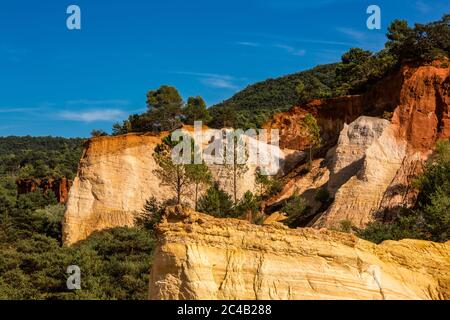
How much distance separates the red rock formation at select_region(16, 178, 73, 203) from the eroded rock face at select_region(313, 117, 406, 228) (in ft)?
125

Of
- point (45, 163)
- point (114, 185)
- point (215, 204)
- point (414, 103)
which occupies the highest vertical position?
point (414, 103)

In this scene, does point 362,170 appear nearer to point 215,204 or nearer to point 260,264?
point 215,204

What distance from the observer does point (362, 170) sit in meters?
45.3

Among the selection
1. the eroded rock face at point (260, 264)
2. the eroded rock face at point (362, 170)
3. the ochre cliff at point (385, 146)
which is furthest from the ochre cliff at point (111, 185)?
the eroded rock face at point (260, 264)

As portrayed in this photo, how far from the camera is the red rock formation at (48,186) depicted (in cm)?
8031

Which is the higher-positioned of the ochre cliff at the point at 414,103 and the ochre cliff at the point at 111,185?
the ochre cliff at the point at 414,103

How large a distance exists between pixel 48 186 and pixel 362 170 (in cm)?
4680

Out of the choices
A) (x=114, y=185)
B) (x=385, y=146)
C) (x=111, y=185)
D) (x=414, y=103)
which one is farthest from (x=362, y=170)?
(x=111, y=185)

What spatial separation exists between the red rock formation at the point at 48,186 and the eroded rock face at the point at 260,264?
211 ft

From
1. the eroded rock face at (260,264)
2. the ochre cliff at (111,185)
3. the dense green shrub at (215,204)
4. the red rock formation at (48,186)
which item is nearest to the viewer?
the eroded rock face at (260,264)

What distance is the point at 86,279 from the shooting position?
34.6 m

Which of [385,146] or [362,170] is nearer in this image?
[362,170]

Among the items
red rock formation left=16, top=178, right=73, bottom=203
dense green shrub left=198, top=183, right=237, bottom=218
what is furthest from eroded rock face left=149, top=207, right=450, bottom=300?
red rock formation left=16, top=178, right=73, bottom=203

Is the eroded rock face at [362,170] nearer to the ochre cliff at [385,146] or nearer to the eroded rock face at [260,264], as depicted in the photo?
the ochre cliff at [385,146]
